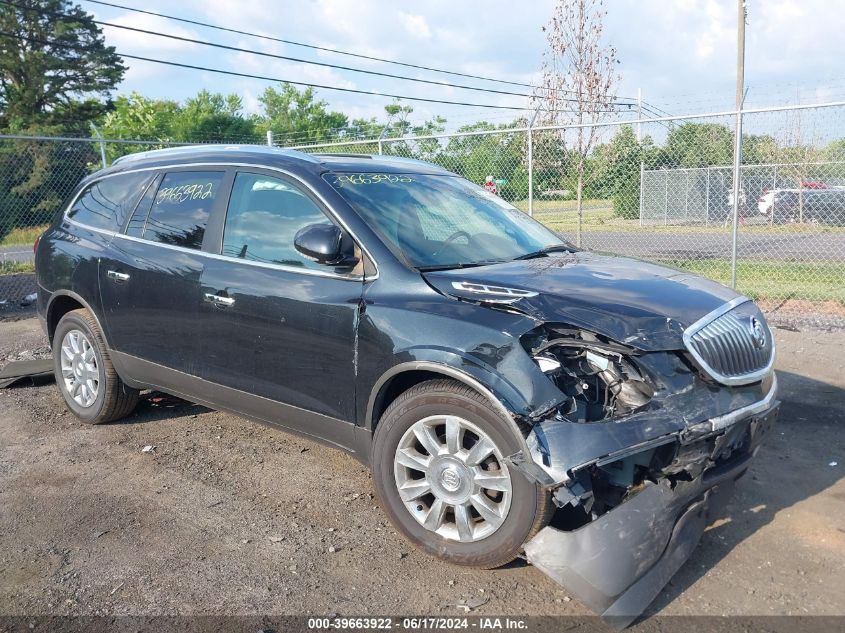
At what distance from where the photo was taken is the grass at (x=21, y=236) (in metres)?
15.3

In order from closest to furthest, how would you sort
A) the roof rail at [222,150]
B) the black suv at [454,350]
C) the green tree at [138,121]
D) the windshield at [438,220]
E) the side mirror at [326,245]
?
the black suv at [454,350] → the side mirror at [326,245] → the windshield at [438,220] → the roof rail at [222,150] → the green tree at [138,121]

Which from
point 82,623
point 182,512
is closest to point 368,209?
point 182,512

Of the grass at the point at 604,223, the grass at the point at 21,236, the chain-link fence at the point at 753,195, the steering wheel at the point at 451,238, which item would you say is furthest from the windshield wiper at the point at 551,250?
the grass at the point at 21,236

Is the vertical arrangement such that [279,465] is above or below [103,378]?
below

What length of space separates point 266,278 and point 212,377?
2.59 ft

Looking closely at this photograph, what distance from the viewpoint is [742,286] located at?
10781 mm

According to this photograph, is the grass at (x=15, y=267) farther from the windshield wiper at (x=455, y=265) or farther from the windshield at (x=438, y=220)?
the windshield wiper at (x=455, y=265)

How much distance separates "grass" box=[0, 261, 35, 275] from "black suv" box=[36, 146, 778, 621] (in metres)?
9.56

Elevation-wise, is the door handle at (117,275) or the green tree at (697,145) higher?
the green tree at (697,145)

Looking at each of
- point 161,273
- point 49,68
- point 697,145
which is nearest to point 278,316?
point 161,273

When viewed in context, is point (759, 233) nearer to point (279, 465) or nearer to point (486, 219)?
point (486, 219)

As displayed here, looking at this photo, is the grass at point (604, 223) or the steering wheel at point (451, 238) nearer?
the steering wheel at point (451, 238)

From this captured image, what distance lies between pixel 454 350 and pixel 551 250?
1.47 meters

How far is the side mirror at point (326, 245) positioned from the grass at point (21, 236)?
1352 cm
